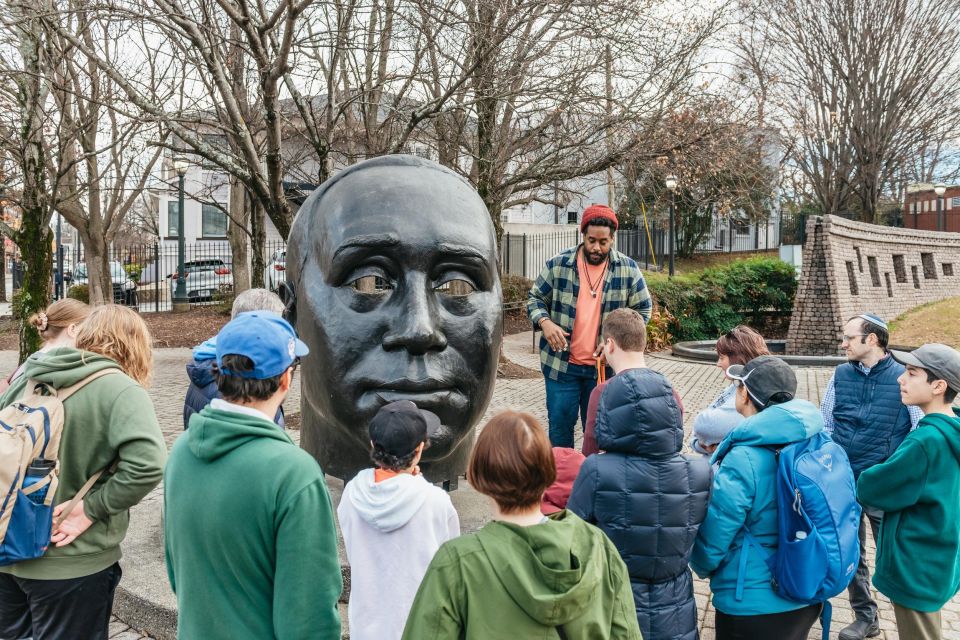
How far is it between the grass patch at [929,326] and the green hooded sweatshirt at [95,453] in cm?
1600

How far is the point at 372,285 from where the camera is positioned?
3.88m

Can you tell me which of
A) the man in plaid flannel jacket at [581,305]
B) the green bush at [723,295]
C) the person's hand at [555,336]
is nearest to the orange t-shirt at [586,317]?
the man in plaid flannel jacket at [581,305]

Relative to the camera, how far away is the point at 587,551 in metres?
2.03

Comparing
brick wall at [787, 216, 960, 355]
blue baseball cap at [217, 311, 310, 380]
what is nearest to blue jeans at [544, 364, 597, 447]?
blue baseball cap at [217, 311, 310, 380]

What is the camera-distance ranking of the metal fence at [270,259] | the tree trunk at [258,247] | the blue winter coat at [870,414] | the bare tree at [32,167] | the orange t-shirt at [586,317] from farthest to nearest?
1. the metal fence at [270,259]
2. the tree trunk at [258,247]
3. the bare tree at [32,167]
4. the orange t-shirt at [586,317]
5. the blue winter coat at [870,414]

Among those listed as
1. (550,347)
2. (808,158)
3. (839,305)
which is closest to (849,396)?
(550,347)

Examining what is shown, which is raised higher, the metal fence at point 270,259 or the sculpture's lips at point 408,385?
the metal fence at point 270,259

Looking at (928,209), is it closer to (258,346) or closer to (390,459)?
(390,459)

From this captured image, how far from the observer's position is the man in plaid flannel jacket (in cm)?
468

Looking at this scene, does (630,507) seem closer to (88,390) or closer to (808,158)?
(88,390)

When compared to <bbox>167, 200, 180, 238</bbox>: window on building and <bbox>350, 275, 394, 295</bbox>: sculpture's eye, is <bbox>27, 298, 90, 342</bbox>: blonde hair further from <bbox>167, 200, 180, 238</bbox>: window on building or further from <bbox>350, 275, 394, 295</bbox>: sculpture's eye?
<bbox>167, 200, 180, 238</bbox>: window on building

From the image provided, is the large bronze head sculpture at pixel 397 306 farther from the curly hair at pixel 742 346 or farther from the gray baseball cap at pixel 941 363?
the gray baseball cap at pixel 941 363

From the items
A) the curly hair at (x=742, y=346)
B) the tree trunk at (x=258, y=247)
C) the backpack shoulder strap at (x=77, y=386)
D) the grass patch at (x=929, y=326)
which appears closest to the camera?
the backpack shoulder strap at (x=77, y=386)

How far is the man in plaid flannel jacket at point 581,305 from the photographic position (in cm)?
468
